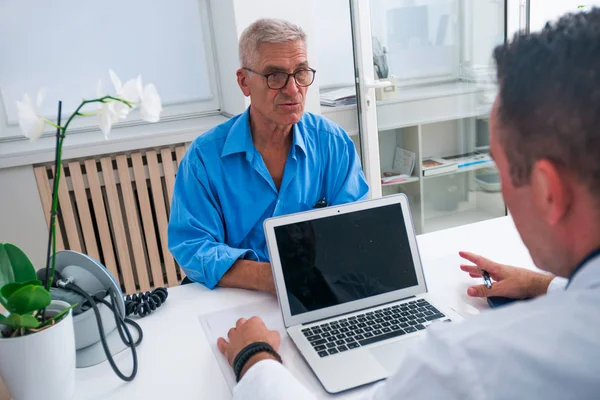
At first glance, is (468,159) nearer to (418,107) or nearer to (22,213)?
(418,107)

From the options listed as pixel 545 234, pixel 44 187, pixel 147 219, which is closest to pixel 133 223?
pixel 147 219

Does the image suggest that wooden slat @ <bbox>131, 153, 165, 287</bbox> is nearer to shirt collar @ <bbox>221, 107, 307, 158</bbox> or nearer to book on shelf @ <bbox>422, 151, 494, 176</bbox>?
shirt collar @ <bbox>221, 107, 307, 158</bbox>

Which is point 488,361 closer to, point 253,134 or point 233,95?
point 253,134

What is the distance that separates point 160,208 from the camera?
2.32m

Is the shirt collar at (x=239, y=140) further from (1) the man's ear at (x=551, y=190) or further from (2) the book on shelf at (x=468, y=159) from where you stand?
(2) the book on shelf at (x=468, y=159)

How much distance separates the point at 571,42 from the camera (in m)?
0.44

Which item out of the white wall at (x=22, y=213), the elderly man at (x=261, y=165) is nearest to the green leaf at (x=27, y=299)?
the elderly man at (x=261, y=165)

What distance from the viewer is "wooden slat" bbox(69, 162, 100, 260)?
7.07 ft

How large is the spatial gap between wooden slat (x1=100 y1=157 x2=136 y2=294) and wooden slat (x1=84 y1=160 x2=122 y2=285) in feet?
0.10

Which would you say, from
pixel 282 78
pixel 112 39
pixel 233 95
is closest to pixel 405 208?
pixel 282 78

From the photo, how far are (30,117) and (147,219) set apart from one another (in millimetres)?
1697

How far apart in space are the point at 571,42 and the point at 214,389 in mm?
689

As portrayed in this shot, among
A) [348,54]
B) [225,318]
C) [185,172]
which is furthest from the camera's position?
[348,54]

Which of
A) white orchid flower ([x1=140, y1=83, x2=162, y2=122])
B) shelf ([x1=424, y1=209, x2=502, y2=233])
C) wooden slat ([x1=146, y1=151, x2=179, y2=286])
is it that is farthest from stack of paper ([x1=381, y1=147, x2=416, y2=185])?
white orchid flower ([x1=140, y1=83, x2=162, y2=122])
